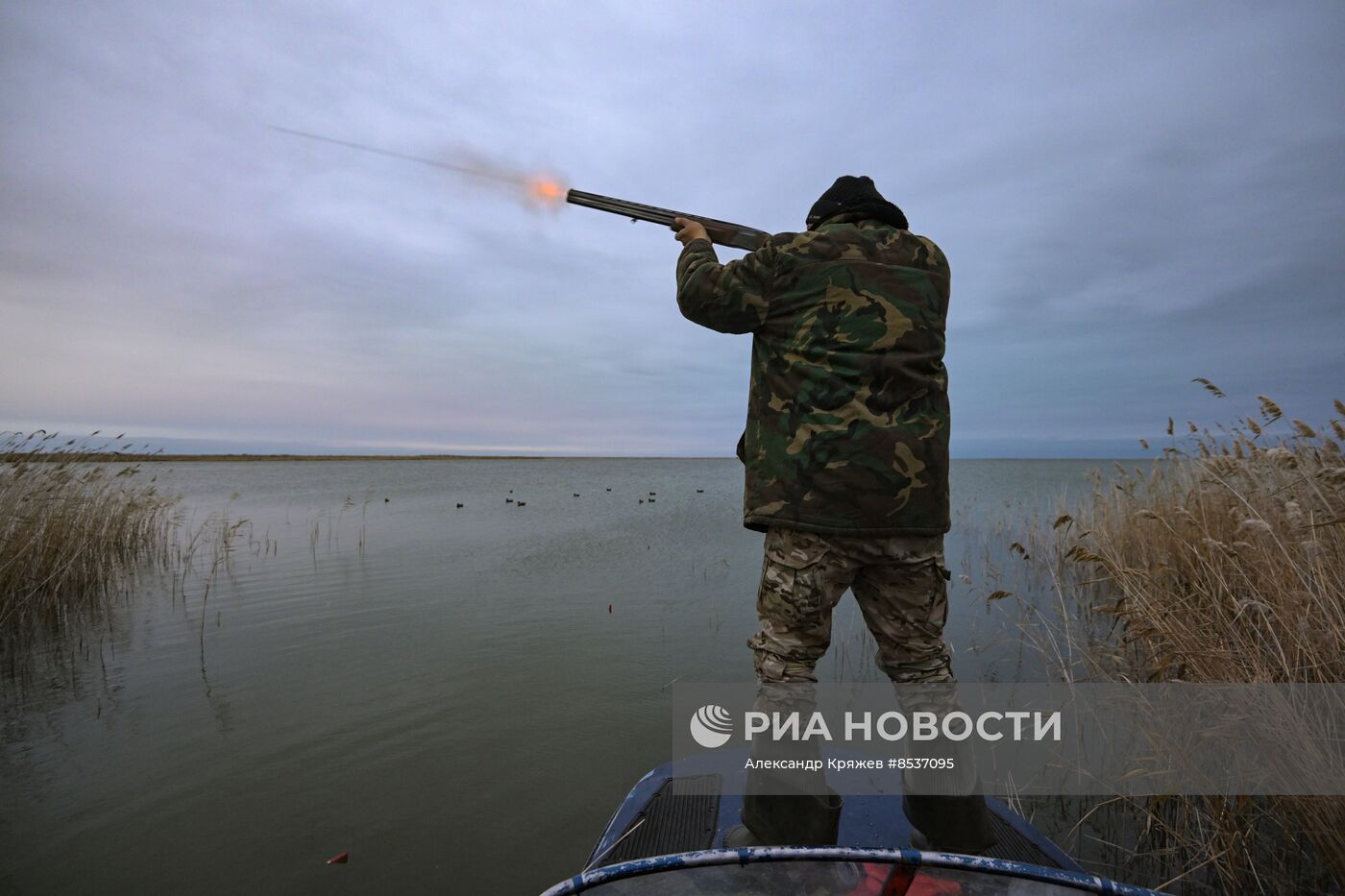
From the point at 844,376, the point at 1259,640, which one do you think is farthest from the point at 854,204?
the point at 1259,640

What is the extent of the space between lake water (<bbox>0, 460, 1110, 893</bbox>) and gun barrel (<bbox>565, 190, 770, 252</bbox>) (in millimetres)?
3648

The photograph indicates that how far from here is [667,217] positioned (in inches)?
161

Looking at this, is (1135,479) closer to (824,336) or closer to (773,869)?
(824,336)

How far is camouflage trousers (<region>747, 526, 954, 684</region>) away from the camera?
2.46 metres

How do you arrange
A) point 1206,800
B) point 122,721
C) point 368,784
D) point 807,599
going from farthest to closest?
point 122,721 → point 368,784 → point 1206,800 → point 807,599

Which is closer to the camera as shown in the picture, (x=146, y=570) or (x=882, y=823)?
(x=882, y=823)

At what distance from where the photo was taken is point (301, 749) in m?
4.70

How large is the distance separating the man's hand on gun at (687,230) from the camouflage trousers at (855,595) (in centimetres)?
169

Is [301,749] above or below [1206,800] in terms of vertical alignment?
below

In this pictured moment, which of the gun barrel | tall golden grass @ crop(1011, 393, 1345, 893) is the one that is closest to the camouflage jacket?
the gun barrel

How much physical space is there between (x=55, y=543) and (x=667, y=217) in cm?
978

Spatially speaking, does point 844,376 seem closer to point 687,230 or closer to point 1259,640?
point 687,230

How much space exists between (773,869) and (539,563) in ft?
35.0

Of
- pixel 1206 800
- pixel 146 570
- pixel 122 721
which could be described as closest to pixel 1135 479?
pixel 1206 800
